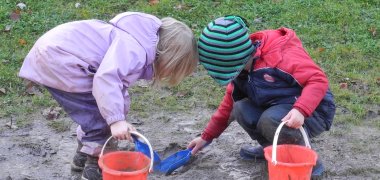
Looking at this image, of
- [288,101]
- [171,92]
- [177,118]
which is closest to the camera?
[288,101]

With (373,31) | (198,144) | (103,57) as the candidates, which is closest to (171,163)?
(198,144)

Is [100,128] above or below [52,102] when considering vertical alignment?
above

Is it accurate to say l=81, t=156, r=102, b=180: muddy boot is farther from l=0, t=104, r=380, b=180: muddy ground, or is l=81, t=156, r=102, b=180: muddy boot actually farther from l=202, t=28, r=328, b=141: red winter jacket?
l=202, t=28, r=328, b=141: red winter jacket

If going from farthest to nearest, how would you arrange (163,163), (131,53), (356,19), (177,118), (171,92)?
1. (356,19)
2. (171,92)
3. (177,118)
4. (163,163)
5. (131,53)

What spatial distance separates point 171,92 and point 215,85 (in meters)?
0.33

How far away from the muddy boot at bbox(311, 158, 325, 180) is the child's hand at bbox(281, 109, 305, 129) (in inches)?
18.6

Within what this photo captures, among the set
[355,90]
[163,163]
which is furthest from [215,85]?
[163,163]

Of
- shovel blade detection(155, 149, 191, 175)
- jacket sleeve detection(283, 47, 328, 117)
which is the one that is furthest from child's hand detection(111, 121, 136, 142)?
jacket sleeve detection(283, 47, 328, 117)

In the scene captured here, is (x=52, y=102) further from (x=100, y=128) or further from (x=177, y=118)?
(x=100, y=128)

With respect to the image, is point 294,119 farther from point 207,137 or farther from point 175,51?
point 207,137

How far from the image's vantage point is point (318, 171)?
133 inches

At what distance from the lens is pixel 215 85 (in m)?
4.66

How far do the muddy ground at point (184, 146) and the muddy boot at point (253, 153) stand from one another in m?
0.04

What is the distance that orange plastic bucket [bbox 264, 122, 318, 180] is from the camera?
2.64 m
